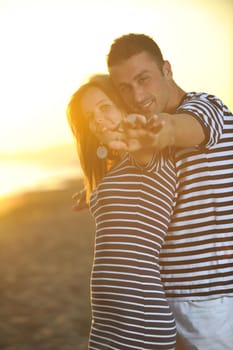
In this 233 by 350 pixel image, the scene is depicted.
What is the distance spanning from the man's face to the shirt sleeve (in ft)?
0.77

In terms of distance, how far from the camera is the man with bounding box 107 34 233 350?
3.51 meters

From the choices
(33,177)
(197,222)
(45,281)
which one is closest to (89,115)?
(197,222)

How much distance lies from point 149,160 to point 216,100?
0.52 metres

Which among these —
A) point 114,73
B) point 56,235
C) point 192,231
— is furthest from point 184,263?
point 56,235

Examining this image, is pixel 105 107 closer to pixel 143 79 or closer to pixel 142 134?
pixel 143 79

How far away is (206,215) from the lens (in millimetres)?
3504

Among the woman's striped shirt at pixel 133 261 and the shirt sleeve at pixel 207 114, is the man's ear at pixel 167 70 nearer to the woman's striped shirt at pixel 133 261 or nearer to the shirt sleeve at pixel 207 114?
the shirt sleeve at pixel 207 114

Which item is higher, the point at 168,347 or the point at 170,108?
the point at 170,108

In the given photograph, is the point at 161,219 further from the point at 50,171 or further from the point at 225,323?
the point at 50,171

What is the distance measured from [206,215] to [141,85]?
72 centimetres

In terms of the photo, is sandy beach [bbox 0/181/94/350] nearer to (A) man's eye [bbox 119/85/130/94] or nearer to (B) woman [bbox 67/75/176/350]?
(B) woman [bbox 67/75/176/350]

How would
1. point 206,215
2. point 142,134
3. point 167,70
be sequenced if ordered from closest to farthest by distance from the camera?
point 142,134
point 206,215
point 167,70

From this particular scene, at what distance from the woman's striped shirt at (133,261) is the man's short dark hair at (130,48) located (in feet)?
1.98

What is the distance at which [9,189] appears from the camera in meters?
31.6
